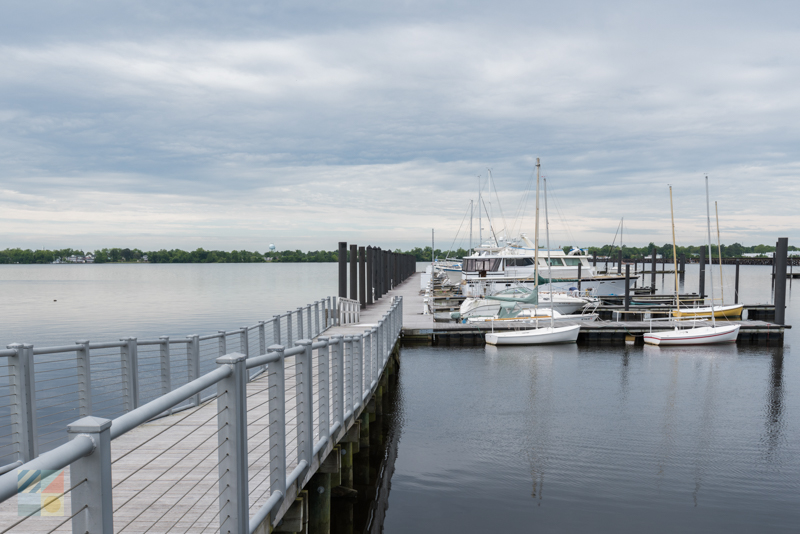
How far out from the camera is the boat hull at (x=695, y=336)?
1011 inches

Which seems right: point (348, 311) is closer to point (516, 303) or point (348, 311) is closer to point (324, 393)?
point (516, 303)

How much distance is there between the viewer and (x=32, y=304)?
179 ft

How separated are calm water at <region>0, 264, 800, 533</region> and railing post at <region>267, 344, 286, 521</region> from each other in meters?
5.13

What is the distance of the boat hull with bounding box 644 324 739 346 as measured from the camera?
25.7 metres

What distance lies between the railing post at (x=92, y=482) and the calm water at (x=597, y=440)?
7.63 meters

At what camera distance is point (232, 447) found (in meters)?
3.73

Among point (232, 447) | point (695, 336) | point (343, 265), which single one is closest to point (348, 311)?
point (343, 265)

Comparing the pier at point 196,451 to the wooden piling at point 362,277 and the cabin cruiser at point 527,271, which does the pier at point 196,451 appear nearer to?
the wooden piling at point 362,277

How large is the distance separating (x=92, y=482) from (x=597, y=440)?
41.0ft

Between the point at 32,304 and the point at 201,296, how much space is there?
15.0m

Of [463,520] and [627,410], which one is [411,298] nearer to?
[627,410]

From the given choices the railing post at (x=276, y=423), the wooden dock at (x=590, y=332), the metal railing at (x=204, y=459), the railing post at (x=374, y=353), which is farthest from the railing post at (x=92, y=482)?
the wooden dock at (x=590, y=332)

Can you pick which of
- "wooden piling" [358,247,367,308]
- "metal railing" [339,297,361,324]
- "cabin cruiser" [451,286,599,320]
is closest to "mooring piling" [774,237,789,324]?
"cabin cruiser" [451,286,599,320]

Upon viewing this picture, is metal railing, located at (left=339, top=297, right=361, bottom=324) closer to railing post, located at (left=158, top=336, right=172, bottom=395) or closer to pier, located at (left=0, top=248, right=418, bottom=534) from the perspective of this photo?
pier, located at (left=0, top=248, right=418, bottom=534)
